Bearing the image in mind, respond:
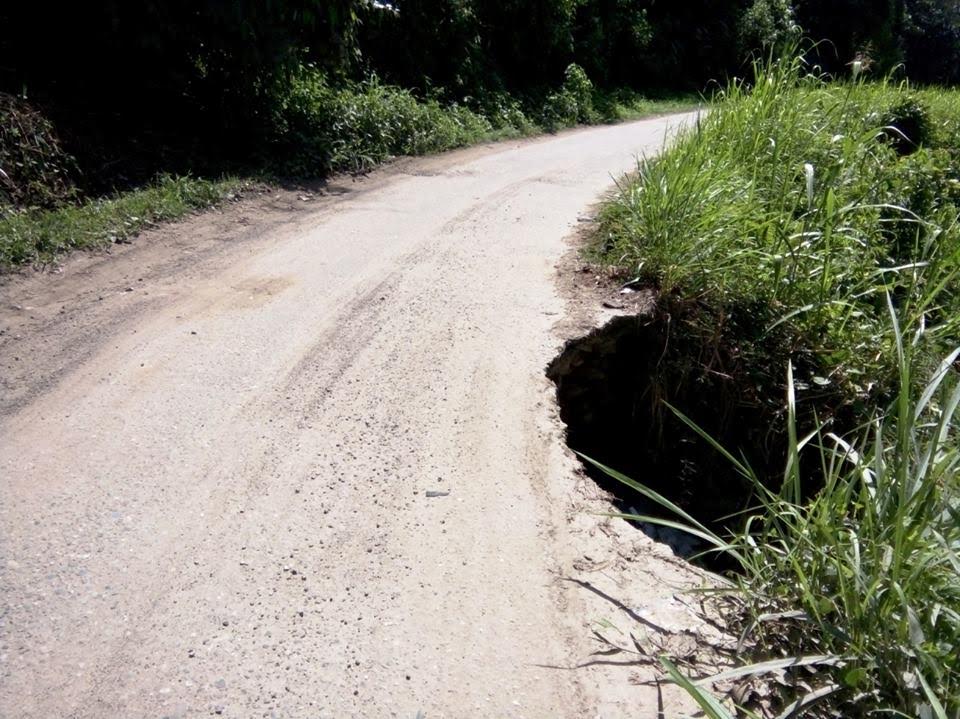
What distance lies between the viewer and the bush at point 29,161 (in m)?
6.67

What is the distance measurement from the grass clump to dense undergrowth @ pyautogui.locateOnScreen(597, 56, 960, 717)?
3.57 metres

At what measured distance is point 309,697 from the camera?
263 centimetres

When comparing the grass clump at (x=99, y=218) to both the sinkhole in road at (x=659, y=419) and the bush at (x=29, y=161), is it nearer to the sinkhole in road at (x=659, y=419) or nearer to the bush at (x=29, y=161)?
the bush at (x=29, y=161)

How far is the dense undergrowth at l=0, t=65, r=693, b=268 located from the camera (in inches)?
251

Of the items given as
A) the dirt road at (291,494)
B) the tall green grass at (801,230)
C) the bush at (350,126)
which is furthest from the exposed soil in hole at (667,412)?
the bush at (350,126)

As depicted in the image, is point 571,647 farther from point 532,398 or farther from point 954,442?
point 954,442

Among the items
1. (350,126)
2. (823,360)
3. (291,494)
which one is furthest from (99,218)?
(823,360)

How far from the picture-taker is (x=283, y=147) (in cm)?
909

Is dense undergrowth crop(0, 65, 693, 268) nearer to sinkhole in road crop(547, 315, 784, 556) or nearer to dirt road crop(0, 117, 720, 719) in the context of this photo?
dirt road crop(0, 117, 720, 719)

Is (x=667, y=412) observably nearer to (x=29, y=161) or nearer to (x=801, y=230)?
(x=801, y=230)

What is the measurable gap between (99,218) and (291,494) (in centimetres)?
399

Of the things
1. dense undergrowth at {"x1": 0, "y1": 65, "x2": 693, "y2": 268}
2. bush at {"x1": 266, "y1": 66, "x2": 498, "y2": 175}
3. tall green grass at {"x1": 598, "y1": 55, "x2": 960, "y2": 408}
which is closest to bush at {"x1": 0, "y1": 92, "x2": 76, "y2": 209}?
dense undergrowth at {"x1": 0, "y1": 65, "x2": 693, "y2": 268}

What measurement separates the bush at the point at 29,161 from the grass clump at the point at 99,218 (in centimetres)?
16

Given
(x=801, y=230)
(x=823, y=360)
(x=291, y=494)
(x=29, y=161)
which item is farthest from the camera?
(x=29, y=161)
